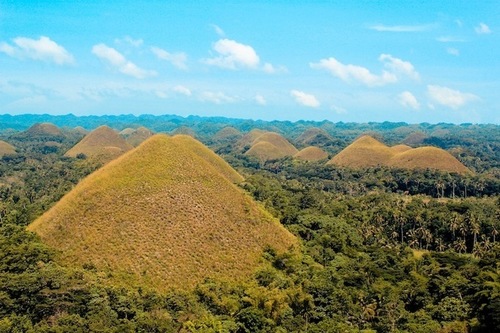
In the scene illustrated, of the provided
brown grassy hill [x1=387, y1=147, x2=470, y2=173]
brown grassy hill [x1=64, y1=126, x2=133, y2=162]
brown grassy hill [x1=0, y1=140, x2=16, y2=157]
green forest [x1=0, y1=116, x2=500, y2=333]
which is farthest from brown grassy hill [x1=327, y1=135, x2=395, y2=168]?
brown grassy hill [x1=0, y1=140, x2=16, y2=157]

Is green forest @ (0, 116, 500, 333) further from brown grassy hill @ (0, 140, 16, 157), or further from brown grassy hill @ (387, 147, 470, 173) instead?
brown grassy hill @ (0, 140, 16, 157)

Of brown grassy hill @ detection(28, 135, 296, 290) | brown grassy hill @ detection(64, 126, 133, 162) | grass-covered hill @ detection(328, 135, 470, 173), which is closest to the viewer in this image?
brown grassy hill @ detection(28, 135, 296, 290)

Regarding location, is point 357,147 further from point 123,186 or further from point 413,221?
point 123,186

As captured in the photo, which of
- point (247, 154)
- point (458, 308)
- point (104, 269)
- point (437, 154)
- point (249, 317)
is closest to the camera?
point (249, 317)

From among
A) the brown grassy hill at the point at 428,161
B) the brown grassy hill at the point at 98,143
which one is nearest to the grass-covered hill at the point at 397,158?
the brown grassy hill at the point at 428,161

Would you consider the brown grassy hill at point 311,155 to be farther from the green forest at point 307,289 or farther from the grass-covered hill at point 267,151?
the green forest at point 307,289

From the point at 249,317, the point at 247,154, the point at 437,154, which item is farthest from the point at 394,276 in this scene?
the point at 247,154

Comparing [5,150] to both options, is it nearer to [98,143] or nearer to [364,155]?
[98,143]

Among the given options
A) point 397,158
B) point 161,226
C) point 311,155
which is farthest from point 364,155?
point 161,226
